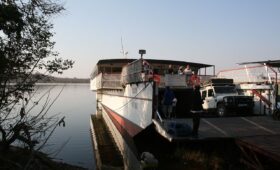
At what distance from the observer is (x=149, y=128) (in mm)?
14828

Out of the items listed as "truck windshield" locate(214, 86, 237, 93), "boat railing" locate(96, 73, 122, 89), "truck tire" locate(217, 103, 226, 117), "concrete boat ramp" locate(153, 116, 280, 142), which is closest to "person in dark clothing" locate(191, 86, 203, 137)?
"concrete boat ramp" locate(153, 116, 280, 142)

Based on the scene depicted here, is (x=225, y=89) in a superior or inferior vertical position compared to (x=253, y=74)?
inferior

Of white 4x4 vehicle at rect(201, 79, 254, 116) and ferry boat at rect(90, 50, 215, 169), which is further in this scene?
white 4x4 vehicle at rect(201, 79, 254, 116)

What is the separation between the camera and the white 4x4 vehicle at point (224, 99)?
1900cm

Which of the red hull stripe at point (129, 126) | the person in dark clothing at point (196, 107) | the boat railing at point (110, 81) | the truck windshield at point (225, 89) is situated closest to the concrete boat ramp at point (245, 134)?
the person in dark clothing at point (196, 107)

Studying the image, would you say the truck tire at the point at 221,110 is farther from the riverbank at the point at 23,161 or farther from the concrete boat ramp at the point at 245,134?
the riverbank at the point at 23,161

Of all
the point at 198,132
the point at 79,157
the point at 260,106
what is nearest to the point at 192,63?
the point at 260,106

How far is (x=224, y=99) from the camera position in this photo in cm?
1917

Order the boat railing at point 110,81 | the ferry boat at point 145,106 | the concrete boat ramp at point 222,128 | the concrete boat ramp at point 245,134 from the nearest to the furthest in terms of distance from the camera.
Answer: the concrete boat ramp at point 245,134, the concrete boat ramp at point 222,128, the ferry boat at point 145,106, the boat railing at point 110,81

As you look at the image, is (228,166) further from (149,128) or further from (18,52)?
(18,52)

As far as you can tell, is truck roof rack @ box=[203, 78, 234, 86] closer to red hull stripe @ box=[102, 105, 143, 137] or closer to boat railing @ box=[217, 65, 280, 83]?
boat railing @ box=[217, 65, 280, 83]

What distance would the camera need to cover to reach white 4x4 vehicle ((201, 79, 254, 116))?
19.0 metres

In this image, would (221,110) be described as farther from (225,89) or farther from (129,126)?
(129,126)

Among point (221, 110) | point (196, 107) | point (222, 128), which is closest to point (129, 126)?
point (221, 110)
